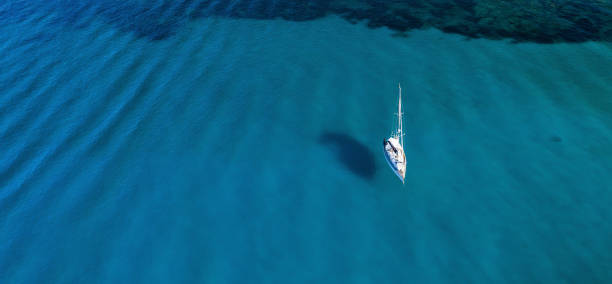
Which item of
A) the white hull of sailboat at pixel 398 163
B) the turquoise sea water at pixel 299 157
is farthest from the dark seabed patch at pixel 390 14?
the white hull of sailboat at pixel 398 163

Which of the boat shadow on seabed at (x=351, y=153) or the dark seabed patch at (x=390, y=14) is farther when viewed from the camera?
the dark seabed patch at (x=390, y=14)

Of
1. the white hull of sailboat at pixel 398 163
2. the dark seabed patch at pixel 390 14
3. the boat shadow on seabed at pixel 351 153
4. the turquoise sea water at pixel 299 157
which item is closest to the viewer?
the turquoise sea water at pixel 299 157

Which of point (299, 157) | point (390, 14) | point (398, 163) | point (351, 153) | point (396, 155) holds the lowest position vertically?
point (299, 157)

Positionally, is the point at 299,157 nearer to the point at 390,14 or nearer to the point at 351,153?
the point at 351,153

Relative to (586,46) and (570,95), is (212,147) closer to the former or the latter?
(570,95)

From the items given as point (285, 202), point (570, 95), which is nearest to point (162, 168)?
point (285, 202)

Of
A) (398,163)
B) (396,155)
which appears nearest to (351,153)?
(396,155)

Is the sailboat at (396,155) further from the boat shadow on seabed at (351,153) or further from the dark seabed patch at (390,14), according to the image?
the dark seabed patch at (390,14)
